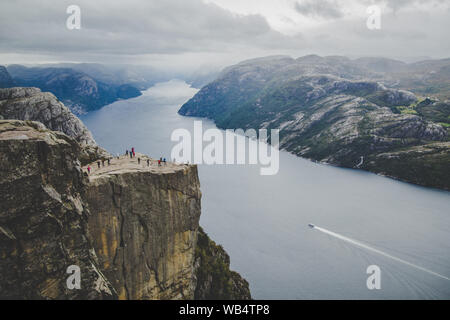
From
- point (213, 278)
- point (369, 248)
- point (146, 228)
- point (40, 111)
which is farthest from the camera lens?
point (369, 248)

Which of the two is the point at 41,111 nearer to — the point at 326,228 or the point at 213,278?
the point at 213,278

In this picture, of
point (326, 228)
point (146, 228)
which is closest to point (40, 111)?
point (146, 228)

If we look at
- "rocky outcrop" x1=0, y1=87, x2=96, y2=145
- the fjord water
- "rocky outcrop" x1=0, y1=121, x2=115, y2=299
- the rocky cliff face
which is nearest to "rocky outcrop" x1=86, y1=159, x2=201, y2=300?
the rocky cliff face

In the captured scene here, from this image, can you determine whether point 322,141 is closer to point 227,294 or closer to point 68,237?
point 227,294

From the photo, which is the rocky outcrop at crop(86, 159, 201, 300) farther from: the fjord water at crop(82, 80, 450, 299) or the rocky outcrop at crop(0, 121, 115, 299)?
the fjord water at crop(82, 80, 450, 299)

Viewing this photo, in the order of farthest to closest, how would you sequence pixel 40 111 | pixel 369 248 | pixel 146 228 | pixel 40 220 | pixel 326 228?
pixel 326 228
pixel 369 248
pixel 40 111
pixel 146 228
pixel 40 220
